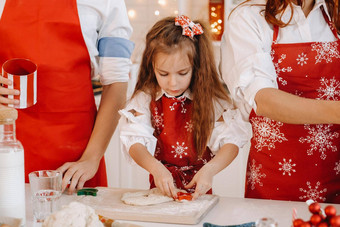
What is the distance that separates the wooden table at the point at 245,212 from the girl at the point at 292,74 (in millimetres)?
223

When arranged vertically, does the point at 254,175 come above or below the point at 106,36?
below

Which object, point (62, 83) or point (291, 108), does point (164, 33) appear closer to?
point (62, 83)

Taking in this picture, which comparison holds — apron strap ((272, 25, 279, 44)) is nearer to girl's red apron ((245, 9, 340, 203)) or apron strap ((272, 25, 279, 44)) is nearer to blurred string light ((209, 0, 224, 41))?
girl's red apron ((245, 9, 340, 203))

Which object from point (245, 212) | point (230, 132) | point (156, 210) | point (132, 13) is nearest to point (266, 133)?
point (230, 132)

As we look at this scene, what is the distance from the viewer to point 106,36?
169cm

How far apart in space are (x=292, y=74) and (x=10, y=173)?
0.87m

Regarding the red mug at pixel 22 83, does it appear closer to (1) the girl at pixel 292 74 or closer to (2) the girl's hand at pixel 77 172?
(2) the girl's hand at pixel 77 172

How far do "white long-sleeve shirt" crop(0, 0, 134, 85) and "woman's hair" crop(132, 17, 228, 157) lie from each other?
9cm

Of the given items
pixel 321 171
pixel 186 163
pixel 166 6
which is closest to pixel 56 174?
pixel 186 163

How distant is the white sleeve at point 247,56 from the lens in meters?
1.44

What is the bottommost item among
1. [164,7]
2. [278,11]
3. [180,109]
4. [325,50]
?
[180,109]

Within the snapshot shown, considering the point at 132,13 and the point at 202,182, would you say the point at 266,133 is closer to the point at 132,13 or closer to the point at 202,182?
the point at 202,182

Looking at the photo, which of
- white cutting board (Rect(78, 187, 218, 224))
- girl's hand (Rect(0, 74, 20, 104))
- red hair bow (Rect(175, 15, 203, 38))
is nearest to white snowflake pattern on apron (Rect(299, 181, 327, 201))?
white cutting board (Rect(78, 187, 218, 224))

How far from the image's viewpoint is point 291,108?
4.47 feet
